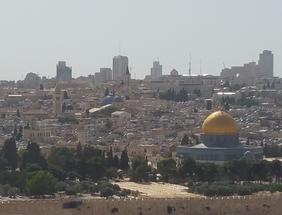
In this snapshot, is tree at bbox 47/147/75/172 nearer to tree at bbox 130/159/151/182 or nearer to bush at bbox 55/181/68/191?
tree at bbox 130/159/151/182

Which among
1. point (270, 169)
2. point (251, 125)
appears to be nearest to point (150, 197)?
point (270, 169)

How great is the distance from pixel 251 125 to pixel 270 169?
1442 inches

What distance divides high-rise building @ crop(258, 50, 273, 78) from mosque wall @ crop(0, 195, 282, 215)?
446ft

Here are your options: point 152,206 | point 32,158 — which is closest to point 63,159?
point 32,158

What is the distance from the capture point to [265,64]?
184m

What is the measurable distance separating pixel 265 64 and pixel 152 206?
5664 inches

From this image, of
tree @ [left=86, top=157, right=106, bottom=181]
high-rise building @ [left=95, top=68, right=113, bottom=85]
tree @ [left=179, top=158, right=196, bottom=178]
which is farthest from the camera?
high-rise building @ [left=95, top=68, right=113, bottom=85]

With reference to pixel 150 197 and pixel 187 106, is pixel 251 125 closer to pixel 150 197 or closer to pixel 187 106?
pixel 187 106

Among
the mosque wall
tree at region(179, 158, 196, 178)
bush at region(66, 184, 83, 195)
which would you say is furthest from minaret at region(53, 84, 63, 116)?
the mosque wall

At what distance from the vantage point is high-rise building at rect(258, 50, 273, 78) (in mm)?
180738

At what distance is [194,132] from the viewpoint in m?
81.3

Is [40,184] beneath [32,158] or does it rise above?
beneath

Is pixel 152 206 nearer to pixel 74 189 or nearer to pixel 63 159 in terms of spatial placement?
pixel 74 189

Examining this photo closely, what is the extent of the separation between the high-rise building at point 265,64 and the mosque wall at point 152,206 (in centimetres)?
13607
